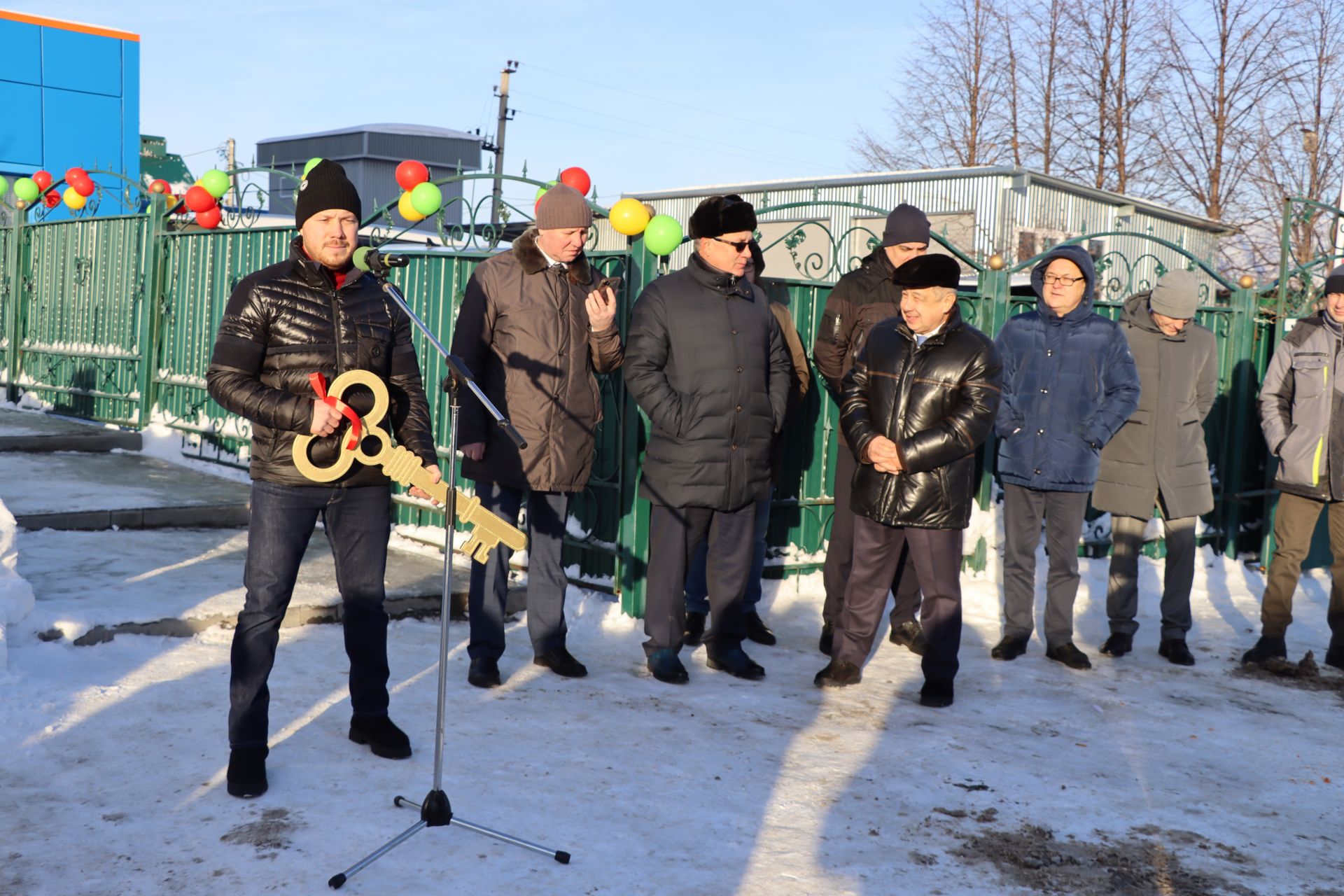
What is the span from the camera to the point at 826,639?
237 inches

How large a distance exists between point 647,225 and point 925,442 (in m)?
1.76

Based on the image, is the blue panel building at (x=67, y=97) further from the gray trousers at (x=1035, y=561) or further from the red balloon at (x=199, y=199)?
the gray trousers at (x=1035, y=561)

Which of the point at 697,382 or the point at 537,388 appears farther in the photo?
the point at 697,382

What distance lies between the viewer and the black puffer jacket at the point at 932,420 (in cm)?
504

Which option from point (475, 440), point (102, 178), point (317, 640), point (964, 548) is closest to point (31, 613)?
point (317, 640)

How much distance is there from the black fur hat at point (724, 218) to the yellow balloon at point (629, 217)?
652mm

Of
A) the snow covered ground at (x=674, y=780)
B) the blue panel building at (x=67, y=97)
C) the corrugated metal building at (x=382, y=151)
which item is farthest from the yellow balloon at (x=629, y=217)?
the corrugated metal building at (x=382, y=151)

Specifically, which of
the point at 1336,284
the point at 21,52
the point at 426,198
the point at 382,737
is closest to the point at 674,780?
the point at 382,737

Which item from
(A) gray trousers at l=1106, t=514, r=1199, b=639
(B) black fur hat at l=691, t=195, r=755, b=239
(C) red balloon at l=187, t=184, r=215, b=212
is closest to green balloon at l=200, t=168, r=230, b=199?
(C) red balloon at l=187, t=184, r=215, b=212

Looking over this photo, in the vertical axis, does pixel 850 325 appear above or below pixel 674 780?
above

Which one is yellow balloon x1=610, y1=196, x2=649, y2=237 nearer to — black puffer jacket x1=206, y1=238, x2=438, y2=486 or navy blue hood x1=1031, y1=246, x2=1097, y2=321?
navy blue hood x1=1031, y1=246, x2=1097, y2=321

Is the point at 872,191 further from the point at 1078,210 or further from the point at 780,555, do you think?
the point at 780,555

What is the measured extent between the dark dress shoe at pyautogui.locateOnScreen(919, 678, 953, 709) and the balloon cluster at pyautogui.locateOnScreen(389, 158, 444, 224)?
131 inches

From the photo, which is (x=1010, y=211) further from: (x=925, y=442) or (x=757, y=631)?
(x=925, y=442)
